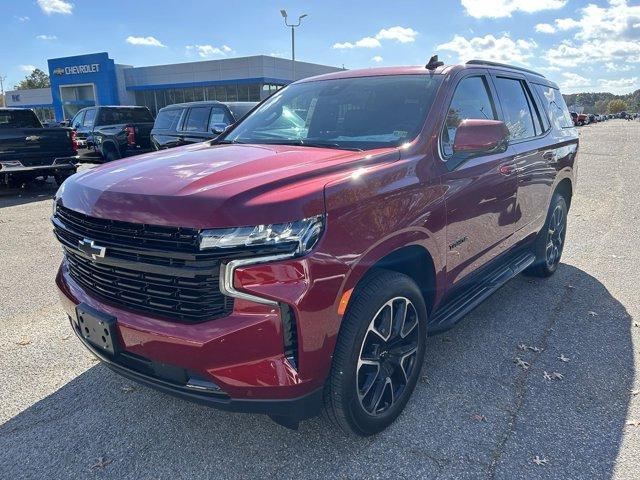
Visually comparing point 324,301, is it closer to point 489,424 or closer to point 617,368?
point 489,424

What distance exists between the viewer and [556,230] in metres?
5.12

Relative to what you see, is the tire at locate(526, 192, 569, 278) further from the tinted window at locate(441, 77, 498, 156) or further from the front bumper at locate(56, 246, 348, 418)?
the front bumper at locate(56, 246, 348, 418)

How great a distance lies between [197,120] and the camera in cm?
977

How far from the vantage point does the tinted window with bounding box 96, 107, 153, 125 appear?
14358 mm

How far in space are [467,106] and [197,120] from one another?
7.43 m

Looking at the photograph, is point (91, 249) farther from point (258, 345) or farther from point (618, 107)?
point (618, 107)

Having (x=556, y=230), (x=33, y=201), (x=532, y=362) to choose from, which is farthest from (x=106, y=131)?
(x=532, y=362)

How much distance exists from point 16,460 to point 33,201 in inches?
345

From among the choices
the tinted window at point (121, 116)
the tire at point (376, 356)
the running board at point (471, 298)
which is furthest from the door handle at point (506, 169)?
the tinted window at point (121, 116)

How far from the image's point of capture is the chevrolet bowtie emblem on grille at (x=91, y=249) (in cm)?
228

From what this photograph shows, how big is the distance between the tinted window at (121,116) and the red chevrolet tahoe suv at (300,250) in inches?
492

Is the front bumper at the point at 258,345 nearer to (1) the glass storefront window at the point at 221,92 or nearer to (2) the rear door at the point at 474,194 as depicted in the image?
(2) the rear door at the point at 474,194

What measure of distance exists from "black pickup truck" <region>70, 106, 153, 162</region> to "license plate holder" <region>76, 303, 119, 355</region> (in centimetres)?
1252

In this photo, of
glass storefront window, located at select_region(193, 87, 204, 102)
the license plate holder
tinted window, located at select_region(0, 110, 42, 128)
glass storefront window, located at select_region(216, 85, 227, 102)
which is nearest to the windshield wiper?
the license plate holder
